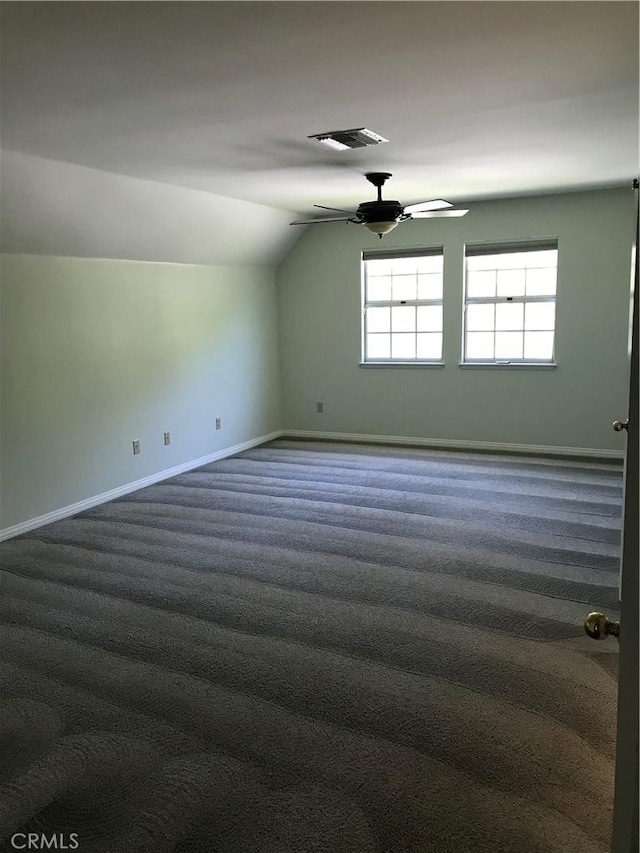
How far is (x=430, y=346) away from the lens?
273 inches

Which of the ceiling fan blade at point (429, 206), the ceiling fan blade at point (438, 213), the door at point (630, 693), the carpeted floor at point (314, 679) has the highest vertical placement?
the ceiling fan blade at point (429, 206)

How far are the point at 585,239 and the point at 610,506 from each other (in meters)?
Result: 2.54

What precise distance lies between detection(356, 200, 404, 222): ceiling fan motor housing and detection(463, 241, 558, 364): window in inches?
81.9

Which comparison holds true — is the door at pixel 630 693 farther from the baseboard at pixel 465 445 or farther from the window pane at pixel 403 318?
the window pane at pixel 403 318

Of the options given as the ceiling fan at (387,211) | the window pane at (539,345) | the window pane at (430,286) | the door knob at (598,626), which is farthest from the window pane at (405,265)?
the door knob at (598,626)

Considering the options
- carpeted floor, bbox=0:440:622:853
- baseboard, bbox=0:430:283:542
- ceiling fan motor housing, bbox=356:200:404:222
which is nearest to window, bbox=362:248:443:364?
baseboard, bbox=0:430:283:542

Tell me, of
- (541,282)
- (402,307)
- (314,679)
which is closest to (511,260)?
(541,282)

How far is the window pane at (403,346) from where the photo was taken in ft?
23.1

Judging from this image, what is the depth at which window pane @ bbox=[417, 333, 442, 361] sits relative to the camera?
6.88 meters

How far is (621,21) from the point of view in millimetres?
2184

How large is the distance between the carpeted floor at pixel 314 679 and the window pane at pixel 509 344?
208 cm

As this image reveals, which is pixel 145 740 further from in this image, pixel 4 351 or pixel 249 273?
pixel 249 273

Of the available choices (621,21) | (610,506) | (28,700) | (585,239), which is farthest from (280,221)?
(28,700)

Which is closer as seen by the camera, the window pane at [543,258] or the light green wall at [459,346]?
the light green wall at [459,346]
